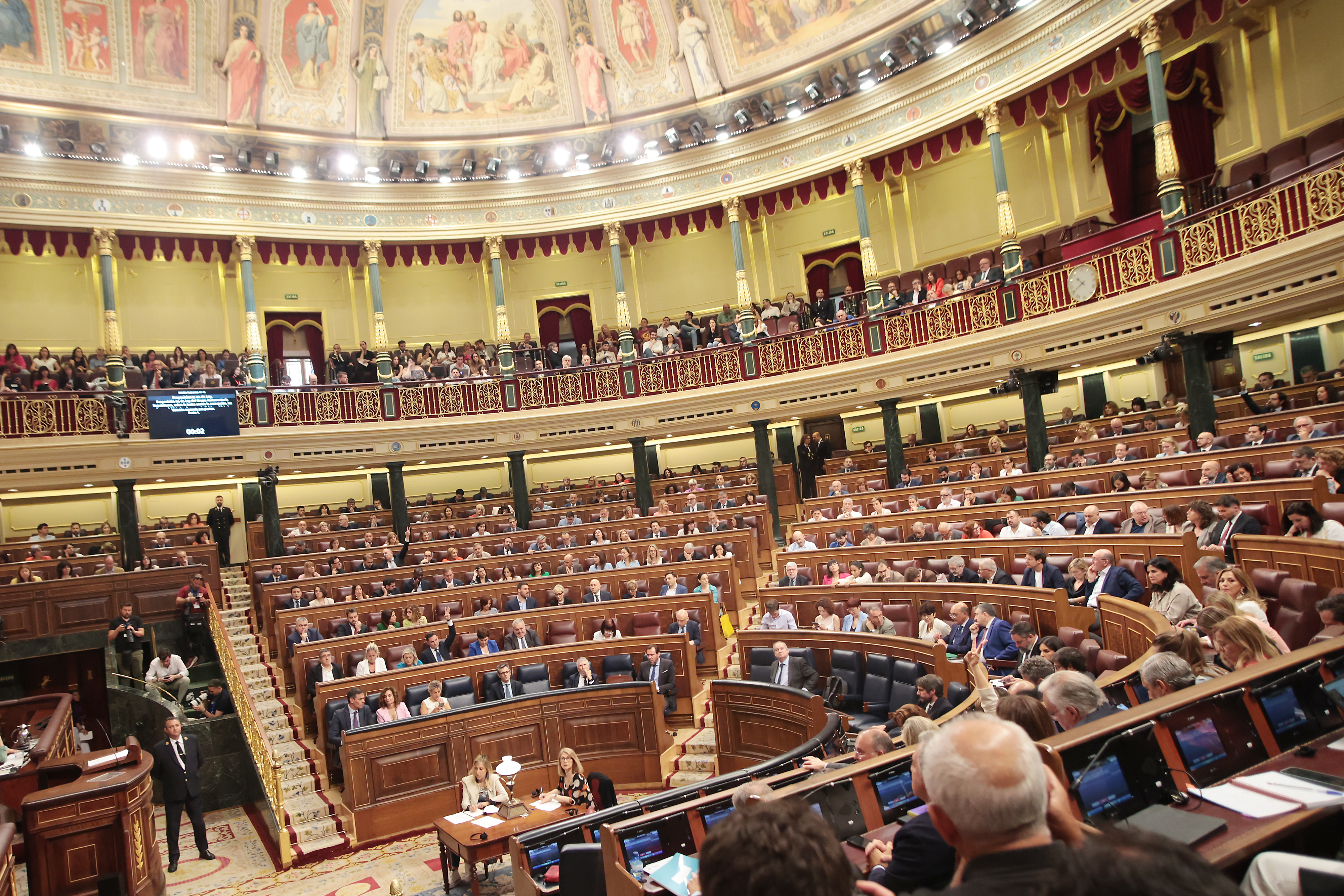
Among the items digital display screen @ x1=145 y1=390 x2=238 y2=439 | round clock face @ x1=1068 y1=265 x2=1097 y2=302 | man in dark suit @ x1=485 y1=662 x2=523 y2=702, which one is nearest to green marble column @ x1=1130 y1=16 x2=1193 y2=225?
round clock face @ x1=1068 y1=265 x2=1097 y2=302

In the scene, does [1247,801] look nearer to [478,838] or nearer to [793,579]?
[478,838]

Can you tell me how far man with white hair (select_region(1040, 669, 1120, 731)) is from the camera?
340 centimetres

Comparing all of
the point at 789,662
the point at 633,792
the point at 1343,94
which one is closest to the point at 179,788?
the point at 633,792

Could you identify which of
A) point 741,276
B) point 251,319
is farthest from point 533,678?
point 251,319

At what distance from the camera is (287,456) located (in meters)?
16.1

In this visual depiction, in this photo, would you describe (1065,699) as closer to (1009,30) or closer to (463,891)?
(463,891)

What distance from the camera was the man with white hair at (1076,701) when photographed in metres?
3.40

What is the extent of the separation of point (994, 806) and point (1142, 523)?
7066mm

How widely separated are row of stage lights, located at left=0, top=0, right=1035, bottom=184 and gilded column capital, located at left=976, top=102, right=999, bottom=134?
3.89 feet

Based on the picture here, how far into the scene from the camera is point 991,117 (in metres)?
14.5

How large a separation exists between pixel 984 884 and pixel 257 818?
32.7ft

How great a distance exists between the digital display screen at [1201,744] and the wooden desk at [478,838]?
4594 mm

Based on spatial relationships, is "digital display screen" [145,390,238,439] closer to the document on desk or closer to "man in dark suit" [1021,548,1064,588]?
"man in dark suit" [1021,548,1064,588]

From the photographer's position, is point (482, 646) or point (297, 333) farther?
point (297, 333)
